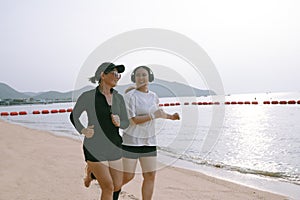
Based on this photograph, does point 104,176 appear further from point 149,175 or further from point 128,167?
point 149,175

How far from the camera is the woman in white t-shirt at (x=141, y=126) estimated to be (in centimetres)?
365

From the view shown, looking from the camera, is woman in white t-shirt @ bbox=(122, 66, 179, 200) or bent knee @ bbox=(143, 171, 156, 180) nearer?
woman in white t-shirt @ bbox=(122, 66, 179, 200)

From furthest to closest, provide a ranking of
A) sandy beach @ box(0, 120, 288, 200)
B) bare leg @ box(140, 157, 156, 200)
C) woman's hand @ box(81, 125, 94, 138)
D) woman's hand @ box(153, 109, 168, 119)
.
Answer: sandy beach @ box(0, 120, 288, 200) < bare leg @ box(140, 157, 156, 200) < woman's hand @ box(153, 109, 168, 119) < woman's hand @ box(81, 125, 94, 138)

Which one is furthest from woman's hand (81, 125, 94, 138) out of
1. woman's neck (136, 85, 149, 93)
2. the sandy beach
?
the sandy beach

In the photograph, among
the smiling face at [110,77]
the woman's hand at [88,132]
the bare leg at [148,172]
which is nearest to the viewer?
the woman's hand at [88,132]

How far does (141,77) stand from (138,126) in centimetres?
53

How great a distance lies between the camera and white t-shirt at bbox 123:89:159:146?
12.0 feet

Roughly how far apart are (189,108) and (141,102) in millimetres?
809

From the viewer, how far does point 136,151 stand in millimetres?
3689

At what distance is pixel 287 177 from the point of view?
8.60m

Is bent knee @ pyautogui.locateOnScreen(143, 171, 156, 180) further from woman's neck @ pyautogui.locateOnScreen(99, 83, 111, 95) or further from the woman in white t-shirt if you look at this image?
woman's neck @ pyautogui.locateOnScreen(99, 83, 111, 95)

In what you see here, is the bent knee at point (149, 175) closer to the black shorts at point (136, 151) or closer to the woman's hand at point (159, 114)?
the black shorts at point (136, 151)

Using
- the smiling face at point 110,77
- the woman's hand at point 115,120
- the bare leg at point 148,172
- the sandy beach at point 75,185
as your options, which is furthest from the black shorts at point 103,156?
the sandy beach at point 75,185

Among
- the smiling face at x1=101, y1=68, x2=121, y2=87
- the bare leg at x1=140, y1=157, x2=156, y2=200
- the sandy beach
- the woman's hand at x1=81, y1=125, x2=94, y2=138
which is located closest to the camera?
the woman's hand at x1=81, y1=125, x2=94, y2=138
